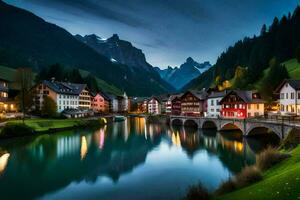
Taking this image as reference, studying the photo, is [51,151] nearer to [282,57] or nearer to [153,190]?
[153,190]

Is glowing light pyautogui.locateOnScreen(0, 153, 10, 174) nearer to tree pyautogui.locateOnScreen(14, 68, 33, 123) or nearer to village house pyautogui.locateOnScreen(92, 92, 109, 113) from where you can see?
tree pyautogui.locateOnScreen(14, 68, 33, 123)

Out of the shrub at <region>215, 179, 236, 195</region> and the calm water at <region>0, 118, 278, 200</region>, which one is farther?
the calm water at <region>0, 118, 278, 200</region>

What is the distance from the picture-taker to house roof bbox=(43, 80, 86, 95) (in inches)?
4747

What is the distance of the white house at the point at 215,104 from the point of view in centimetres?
10750

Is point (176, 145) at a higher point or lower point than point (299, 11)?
lower

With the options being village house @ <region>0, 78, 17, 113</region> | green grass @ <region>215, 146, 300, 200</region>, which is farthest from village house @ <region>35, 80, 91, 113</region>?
green grass @ <region>215, 146, 300, 200</region>

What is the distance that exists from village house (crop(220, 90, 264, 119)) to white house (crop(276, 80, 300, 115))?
1121cm

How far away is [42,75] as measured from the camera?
511ft

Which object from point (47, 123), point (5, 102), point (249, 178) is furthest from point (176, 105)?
point (249, 178)

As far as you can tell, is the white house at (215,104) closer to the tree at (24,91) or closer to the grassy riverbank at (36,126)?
the grassy riverbank at (36,126)

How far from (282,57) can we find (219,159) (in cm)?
12179

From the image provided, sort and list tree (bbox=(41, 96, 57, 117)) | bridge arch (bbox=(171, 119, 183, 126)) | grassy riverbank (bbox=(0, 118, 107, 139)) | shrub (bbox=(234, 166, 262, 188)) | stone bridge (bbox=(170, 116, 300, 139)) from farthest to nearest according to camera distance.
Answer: bridge arch (bbox=(171, 119, 183, 126)) < tree (bbox=(41, 96, 57, 117)) < grassy riverbank (bbox=(0, 118, 107, 139)) < stone bridge (bbox=(170, 116, 300, 139)) < shrub (bbox=(234, 166, 262, 188))

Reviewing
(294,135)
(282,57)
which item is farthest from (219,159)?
(282,57)

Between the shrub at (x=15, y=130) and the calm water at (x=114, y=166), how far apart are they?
160 inches
